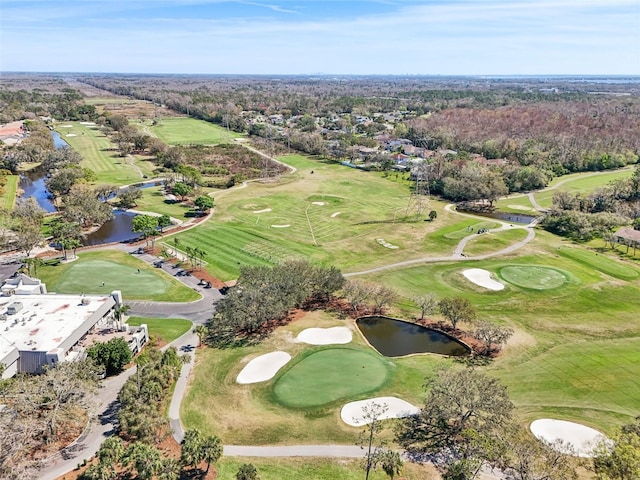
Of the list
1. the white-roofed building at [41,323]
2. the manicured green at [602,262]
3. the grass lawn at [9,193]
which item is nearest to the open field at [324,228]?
the manicured green at [602,262]

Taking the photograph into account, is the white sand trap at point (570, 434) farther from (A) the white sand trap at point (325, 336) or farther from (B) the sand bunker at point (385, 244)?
(B) the sand bunker at point (385, 244)

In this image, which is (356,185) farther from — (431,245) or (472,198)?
(431,245)

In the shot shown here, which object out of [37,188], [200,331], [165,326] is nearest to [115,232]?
[165,326]

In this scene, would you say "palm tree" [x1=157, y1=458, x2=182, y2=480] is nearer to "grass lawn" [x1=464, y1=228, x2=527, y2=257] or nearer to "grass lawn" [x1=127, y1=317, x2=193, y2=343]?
"grass lawn" [x1=127, y1=317, x2=193, y2=343]

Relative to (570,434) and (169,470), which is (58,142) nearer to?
(169,470)

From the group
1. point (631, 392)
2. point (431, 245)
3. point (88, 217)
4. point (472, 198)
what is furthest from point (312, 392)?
point (472, 198)

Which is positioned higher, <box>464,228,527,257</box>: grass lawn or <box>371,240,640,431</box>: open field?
<box>464,228,527,257</box>: grass lawn

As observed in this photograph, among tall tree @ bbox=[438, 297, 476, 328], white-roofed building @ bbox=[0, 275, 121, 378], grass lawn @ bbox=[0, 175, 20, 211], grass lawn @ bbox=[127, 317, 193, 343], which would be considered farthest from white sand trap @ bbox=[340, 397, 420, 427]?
grass lawn @ bbox=[0, 175, 20, 211]
